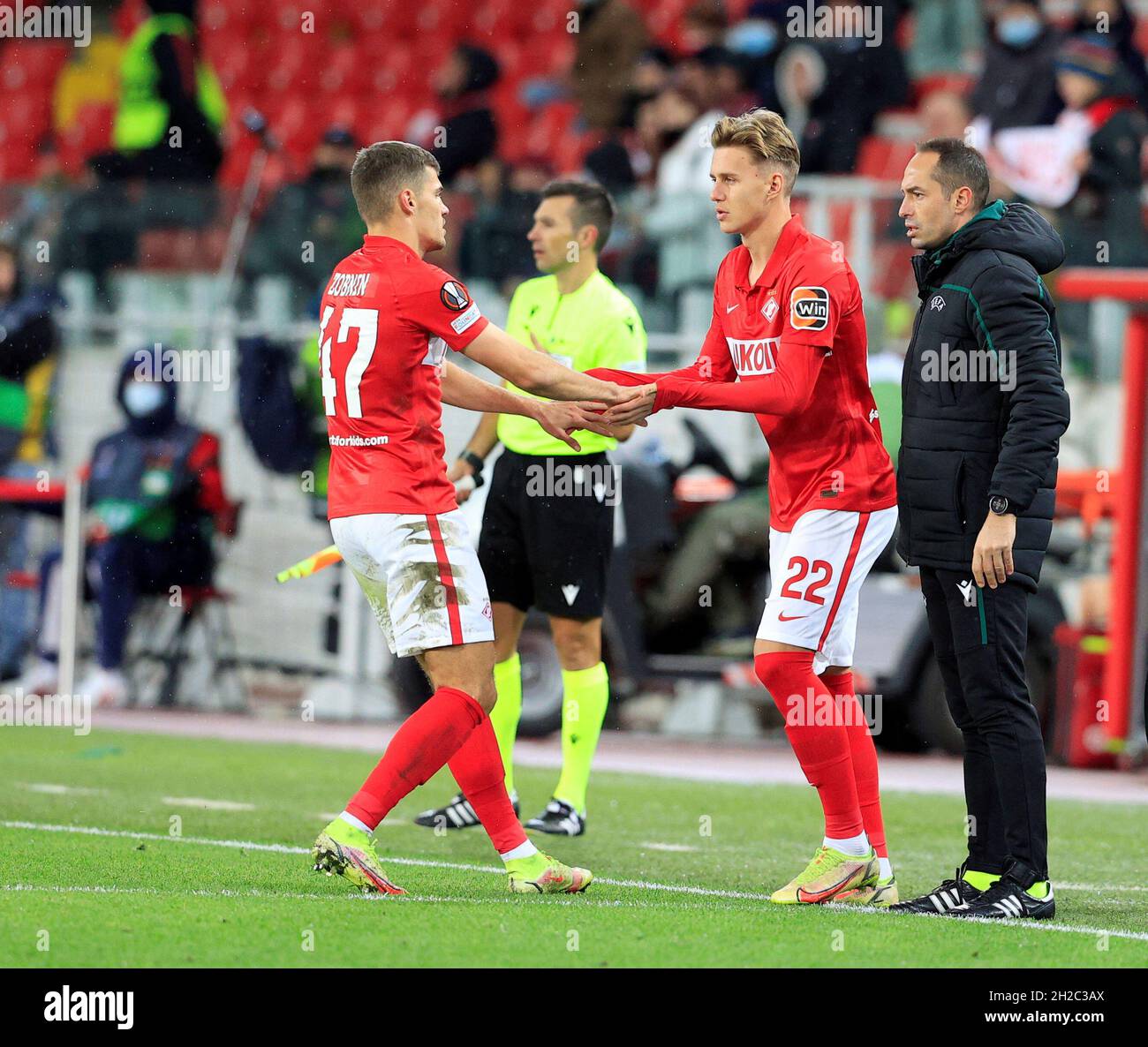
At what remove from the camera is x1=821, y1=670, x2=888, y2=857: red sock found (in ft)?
19.2

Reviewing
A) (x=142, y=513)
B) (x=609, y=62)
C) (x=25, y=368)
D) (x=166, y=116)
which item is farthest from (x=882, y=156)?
→ (x=25, y=368)

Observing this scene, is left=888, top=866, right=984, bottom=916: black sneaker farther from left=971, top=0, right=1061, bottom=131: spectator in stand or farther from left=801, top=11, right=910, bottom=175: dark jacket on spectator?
left=801, top=11, right=910, bottom=175: dark jacket on spectator

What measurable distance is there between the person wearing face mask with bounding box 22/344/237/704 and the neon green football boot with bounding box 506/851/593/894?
6834mm

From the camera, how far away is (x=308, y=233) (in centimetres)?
1240

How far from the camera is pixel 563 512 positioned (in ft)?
24.4

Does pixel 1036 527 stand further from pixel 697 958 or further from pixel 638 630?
pixel 638 630

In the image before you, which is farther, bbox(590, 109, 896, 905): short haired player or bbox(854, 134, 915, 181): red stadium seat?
bbox(854, 134, 915, 181): red stadium seat

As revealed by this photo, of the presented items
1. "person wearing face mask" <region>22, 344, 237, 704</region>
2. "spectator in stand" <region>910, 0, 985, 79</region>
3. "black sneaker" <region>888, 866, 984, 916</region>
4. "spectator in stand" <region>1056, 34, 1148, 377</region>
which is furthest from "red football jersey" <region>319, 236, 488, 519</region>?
"spectator in stand" <region>910, 0, 985, 79</region>

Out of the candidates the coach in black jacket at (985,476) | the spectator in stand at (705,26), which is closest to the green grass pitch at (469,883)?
the coach in black jacket at (985,476)

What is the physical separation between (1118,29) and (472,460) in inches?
272

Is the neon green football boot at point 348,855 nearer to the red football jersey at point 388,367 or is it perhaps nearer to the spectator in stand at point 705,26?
the red football jersey at point 388,367

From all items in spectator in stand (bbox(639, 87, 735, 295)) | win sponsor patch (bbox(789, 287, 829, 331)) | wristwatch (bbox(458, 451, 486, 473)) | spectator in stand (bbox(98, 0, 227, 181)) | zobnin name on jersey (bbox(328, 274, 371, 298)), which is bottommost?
wristwatch (bbox(458, 451, 486, 473))
